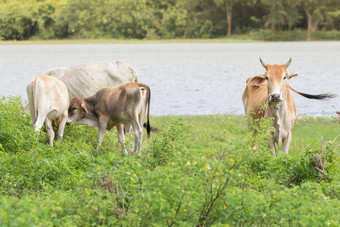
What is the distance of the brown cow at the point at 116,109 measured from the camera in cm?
Result: 998

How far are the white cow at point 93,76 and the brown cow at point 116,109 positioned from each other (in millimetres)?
2391

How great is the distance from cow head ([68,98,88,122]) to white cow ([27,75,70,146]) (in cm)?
17

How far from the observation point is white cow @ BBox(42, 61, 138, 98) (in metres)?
13.1

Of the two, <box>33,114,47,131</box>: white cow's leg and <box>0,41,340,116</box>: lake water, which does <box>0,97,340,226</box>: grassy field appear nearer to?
<box>33,114,47,131</box>: white cow's leg

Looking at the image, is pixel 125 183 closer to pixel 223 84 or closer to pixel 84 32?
pixel 223 84

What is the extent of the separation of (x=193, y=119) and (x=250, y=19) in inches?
2723

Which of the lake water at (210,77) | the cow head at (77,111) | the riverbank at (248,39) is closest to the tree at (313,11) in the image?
the riverbank at (248,39)

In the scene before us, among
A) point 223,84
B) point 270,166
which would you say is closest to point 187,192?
point 270,166

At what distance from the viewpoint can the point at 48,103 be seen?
32.9 ft

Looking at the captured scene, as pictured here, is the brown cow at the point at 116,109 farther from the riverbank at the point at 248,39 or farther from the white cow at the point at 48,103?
the riverbank at the point at 248,39

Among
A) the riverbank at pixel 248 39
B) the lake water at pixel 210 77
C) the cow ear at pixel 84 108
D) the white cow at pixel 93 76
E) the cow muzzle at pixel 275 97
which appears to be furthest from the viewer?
the riverbank at pixel 248 39

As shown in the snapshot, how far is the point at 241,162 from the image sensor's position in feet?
19.8

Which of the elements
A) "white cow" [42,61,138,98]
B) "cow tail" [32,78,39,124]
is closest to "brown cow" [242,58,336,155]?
"cow tail" [32,78,39,124]

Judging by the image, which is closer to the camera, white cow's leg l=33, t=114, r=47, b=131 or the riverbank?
white cow's leg l=33, t=114, r=47, b=131
